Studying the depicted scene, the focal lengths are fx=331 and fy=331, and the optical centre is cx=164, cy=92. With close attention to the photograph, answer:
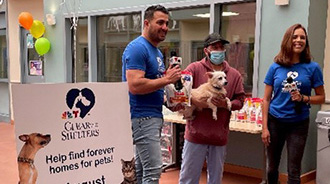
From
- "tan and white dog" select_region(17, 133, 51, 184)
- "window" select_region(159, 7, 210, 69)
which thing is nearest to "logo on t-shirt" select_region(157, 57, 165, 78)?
"tan and white dog" select_region(17, 133, 51, 184)

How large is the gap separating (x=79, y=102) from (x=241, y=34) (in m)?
2.71

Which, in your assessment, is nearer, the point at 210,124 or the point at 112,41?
the point at 210,124

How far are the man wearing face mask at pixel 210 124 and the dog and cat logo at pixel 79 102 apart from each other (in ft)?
2.47

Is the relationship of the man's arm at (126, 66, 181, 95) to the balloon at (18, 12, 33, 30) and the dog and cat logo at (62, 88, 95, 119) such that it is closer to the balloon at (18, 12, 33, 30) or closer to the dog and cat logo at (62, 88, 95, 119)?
the dog and cat logo at (62, 88, 95, 119)

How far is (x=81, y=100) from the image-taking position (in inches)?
66.5

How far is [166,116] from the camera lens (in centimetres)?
376

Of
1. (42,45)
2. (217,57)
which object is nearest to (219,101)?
(217,57)

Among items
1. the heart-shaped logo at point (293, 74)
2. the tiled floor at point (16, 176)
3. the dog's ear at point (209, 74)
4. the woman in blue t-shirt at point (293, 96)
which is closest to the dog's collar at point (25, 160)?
the dog's ear at point (209, 74)

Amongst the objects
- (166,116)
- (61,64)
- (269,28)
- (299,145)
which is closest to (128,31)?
(61,64)

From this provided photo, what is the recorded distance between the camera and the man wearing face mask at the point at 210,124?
7.36 ft

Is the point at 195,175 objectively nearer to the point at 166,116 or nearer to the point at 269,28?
the point at 166,116

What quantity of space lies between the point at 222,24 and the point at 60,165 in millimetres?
2950

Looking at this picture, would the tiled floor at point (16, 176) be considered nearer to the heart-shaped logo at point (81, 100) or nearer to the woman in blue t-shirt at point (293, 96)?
the woman in blue t-shirt at point (293, 96)

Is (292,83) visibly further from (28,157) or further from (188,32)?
(188,32)
